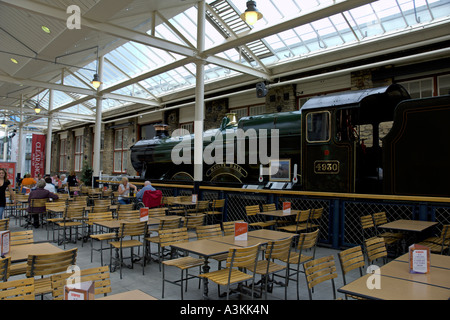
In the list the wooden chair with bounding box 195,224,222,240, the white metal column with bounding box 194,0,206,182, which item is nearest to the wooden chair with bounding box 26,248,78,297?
the wooden chair with bounding box 195,224,222,240

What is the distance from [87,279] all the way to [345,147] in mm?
4979

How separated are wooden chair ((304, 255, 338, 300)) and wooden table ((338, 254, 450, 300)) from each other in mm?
405

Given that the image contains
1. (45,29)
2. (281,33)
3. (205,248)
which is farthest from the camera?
(281,33)

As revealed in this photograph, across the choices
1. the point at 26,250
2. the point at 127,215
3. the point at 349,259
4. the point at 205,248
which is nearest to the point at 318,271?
the point at 349,259

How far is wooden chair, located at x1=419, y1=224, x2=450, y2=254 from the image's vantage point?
4814 millimetres

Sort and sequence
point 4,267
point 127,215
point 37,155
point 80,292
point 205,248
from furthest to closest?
1. point 37,155
2. point 127,215
3. point 205,248
4. point 4,267
5. point 80,292

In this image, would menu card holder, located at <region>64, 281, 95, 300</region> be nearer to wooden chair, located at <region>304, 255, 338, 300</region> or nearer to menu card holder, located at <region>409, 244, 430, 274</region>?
wooden chair, located at <region>304, 255, 338, 300</region>

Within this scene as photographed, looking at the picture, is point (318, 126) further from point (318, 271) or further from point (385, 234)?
point (318, 271)

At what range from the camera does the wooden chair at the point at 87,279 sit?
2615 mm

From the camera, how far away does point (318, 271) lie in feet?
9.87

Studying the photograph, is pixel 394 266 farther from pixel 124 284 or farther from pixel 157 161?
pixel 157 161

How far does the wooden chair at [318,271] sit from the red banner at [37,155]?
24.8 m

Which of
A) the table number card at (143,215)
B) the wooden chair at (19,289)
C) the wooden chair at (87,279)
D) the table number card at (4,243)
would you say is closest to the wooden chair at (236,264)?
the wooden chair at (87,279)

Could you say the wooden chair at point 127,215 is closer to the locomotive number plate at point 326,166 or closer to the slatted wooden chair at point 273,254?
the slatted wooden chair at point 273,254
